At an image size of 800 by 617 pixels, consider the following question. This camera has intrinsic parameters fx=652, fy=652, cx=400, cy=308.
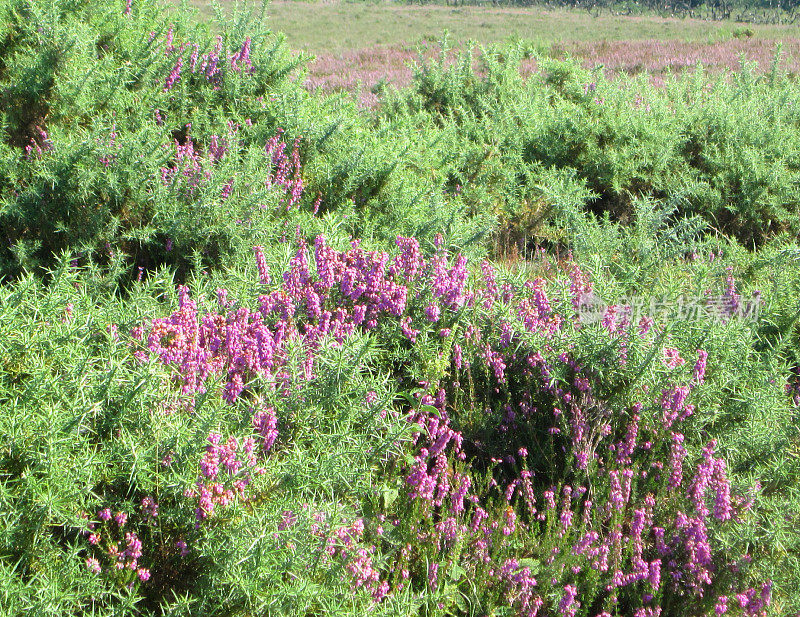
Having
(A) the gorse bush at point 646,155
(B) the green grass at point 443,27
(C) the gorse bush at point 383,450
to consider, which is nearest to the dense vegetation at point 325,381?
(C) the gorse bush at point 383,450

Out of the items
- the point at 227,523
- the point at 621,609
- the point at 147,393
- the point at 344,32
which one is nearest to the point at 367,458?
the point at 227,523

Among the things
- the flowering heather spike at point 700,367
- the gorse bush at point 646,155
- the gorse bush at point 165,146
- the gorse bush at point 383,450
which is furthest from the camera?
the gorse bush at point 646,155

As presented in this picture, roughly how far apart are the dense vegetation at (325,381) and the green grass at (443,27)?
20778mm

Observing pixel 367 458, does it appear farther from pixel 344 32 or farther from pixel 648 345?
pixel 344 32

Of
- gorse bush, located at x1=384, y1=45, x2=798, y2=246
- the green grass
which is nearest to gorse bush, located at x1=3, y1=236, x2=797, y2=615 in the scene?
gorse bush, located at x1=384, y1=45, x2=798, y2=246

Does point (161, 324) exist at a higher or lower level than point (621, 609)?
higher

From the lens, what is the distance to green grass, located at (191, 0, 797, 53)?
26953 millimetres

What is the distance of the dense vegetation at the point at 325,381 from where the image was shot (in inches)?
76.4

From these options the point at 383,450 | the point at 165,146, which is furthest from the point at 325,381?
the point at 165,146

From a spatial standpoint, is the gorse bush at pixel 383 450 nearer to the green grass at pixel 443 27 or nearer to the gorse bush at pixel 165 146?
the gorse bush at pixel 165 146

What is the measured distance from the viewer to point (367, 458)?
236 cm

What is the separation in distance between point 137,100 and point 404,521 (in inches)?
140

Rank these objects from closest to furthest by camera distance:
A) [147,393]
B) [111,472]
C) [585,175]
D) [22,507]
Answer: [22,507] < [111,472] < [147,393] < [585,175]

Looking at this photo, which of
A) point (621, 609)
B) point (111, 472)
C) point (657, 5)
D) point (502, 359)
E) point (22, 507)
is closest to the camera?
point (22, 507)
